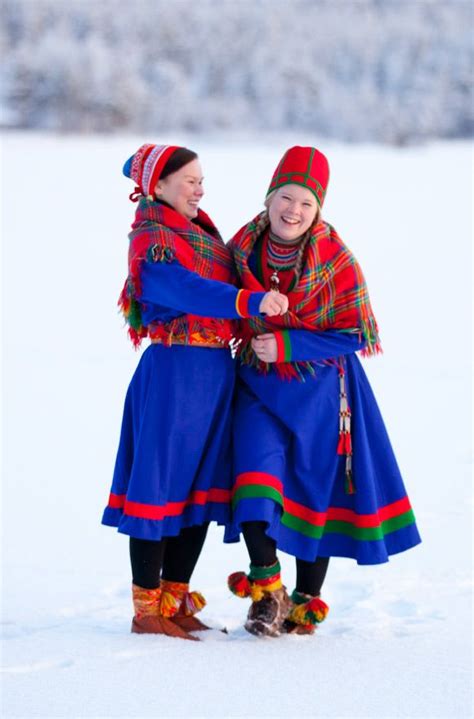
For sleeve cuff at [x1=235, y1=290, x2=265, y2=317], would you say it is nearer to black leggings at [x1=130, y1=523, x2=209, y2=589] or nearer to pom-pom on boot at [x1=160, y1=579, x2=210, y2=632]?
black leggings at [x1=130, y1=523, x2=209, y2=589]

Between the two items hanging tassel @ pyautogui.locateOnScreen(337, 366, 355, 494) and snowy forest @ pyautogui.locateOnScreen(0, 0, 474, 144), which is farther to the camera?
snowy forest @ pyautogui.locateOnScreen(0, 0, 474, 144)

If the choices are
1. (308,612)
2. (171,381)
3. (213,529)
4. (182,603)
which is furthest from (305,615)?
(213,529)

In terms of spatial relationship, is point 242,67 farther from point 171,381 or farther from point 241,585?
point 241,585

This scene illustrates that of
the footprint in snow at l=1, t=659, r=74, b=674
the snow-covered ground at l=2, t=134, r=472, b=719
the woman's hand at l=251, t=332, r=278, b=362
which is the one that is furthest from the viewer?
the woman's hand at l=251, t=332, r=278, b=362

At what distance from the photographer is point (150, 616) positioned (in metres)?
3.01

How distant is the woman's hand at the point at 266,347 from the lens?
9.36 ft

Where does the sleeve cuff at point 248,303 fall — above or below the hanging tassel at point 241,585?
above

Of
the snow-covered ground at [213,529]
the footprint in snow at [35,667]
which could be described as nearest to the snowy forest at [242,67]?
the snow-covered ground at [213,529]

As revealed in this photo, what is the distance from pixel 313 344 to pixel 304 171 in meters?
0.44

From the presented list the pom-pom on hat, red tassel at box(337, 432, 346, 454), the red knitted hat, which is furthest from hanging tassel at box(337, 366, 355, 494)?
the pom-pom on hat

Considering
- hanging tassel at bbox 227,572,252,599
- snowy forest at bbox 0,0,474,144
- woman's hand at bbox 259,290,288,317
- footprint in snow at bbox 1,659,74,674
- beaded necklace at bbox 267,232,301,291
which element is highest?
snowy forest at bbox 0,0,474,144

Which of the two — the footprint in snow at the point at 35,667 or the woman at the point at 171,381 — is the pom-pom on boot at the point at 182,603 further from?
the footprint in snow at the point at 35,667

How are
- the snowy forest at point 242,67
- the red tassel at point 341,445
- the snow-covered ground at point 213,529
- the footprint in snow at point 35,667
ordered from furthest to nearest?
the snowy forest at point 242,67, the red tassel at point 341,445, the footprint in snow at point 35,667, the snow-covered ground at point 213,529

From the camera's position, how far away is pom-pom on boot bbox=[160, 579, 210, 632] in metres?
3.06
